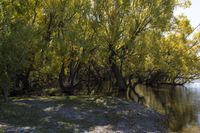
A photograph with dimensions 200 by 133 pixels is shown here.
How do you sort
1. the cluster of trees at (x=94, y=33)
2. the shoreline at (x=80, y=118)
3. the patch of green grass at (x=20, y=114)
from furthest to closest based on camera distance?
the cluster of trees at (x=94, y=33) → the patch of green grass at (x=20, y=114) → the shoreline at (x=80, y=118)

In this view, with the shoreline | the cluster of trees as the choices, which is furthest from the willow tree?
the shoreline

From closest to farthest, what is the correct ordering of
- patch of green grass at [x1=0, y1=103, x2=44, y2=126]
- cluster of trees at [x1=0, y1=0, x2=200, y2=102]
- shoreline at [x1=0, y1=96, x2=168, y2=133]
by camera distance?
shoreline at [x1=0, y1=96, x2=168, y2=133]
patch of green grass at [x1=0, y1=103, x2=44, y2=126]
cluster of trees at [x1=0, y1=0, x2=200, y2=102]

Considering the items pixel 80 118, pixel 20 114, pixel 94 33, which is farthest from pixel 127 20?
pixel 20 114

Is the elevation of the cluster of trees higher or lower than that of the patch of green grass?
higher

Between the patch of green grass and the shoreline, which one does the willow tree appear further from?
the patch of green grass

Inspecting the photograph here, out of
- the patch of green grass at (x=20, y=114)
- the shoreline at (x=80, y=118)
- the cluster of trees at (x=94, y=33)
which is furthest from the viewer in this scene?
the cluster of trees at (x=94, y=33)

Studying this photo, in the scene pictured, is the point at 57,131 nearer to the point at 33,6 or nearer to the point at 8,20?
the point at 8,20

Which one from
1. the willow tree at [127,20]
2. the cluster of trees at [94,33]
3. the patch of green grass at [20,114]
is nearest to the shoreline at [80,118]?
the patch of green grass at [20,114]

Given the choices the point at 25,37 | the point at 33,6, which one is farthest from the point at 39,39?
the point at 25,37

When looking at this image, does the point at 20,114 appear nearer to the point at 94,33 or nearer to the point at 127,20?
the point at 94,33

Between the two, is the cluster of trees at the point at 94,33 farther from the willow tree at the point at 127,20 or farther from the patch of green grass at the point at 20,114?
the patch of green grass at the point at 20,114

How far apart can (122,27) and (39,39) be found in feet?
29.9

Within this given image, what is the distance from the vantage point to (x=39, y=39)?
116ft

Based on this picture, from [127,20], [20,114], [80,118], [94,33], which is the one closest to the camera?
[20,114]
